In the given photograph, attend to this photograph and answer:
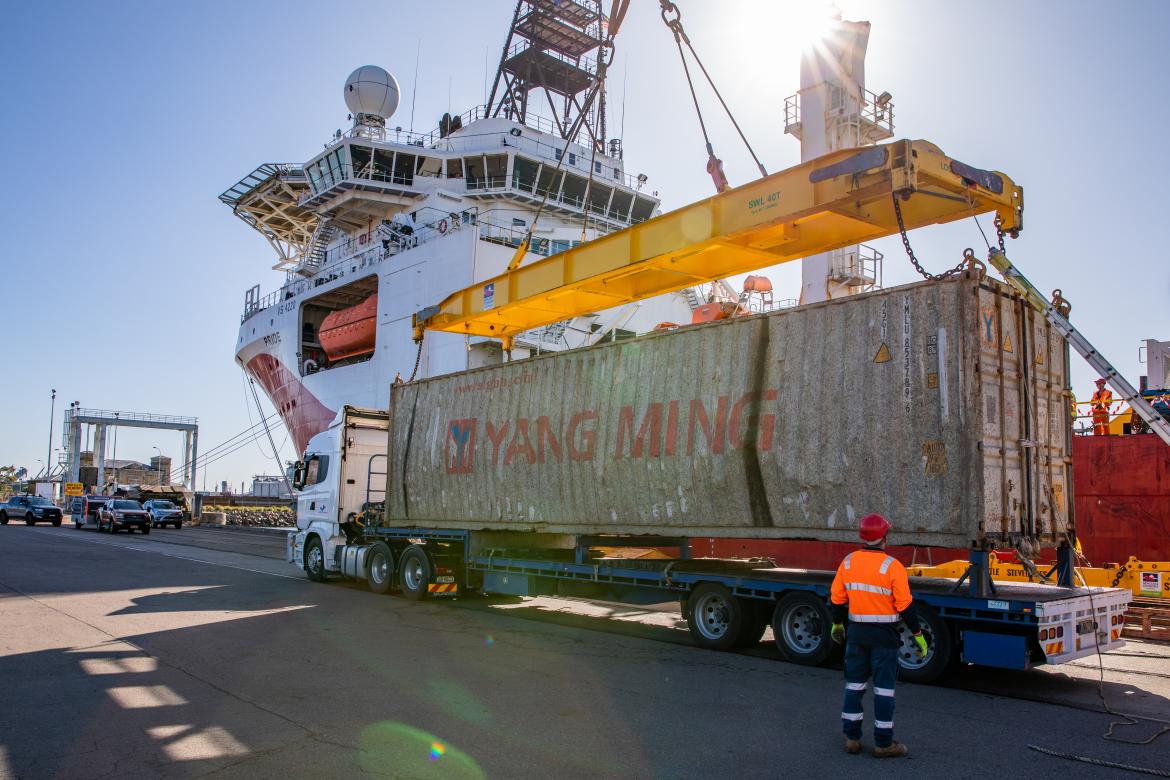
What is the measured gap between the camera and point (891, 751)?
5.55m

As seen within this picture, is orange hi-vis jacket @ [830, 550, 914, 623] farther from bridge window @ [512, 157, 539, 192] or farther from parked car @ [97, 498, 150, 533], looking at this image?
parked car @ [97, 498, 150, 533]

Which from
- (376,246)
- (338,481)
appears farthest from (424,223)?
(338,481)

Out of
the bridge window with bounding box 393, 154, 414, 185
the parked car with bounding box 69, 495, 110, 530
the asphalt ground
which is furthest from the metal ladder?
the parked car with bounding box 69, 495, 110, 530

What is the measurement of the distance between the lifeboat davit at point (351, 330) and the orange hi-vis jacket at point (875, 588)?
2611 centimetres

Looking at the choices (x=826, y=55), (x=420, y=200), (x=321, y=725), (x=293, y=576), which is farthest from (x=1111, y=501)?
(x=420, y=200)

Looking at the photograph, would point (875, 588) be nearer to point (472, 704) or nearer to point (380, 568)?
point (472, 704)

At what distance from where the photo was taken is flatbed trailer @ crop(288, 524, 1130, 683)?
7562 millimetres

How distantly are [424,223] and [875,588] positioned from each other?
27.3 meters

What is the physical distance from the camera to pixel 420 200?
107ft

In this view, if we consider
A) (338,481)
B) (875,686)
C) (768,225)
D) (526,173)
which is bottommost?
(875,686)

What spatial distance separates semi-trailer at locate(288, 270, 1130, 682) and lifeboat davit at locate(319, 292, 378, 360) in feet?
58.2

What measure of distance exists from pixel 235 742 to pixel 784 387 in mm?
6413

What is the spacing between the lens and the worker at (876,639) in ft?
18.2

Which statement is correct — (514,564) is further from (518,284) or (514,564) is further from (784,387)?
(784,387)
